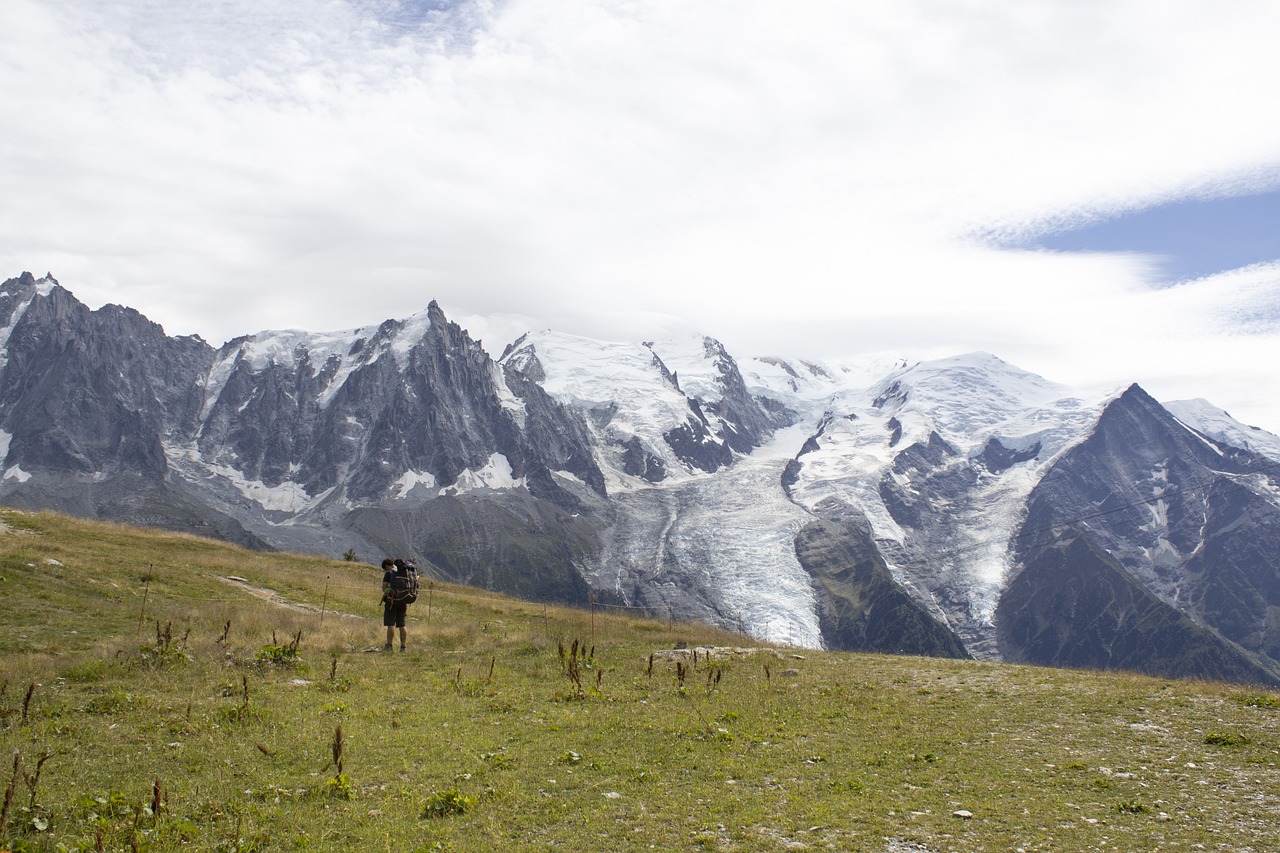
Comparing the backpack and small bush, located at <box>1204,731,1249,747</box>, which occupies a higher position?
the backpack

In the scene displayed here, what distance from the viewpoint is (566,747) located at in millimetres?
16953

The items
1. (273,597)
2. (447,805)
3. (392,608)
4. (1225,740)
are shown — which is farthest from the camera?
(273,597)


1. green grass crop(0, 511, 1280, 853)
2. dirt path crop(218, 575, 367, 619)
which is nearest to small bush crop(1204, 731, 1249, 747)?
green grass crop(0, 511, 1280, 853)

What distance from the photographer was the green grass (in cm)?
1221

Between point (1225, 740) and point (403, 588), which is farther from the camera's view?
point (403, 588)

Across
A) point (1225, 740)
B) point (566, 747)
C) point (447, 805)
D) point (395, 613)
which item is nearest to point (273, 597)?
point (395, 613)

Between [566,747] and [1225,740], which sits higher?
[1225,740]

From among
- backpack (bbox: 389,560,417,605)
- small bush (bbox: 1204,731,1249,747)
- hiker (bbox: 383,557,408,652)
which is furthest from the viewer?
backpack (bbox: 389,560,417,605)

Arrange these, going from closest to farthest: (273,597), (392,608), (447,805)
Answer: (447,805) → (392,608) → (273,597)

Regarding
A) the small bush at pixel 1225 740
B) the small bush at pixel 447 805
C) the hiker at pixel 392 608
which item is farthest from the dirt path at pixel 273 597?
the small bush at pixel 1225 740

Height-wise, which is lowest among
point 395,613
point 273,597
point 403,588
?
point 273,597

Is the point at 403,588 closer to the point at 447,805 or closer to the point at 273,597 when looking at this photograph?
the point at 273,597

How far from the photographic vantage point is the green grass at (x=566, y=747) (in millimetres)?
12211

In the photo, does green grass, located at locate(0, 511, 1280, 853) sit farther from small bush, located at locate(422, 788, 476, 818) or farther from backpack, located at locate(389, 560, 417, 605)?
backpack, located at locate(389, 560, 417, 605)
